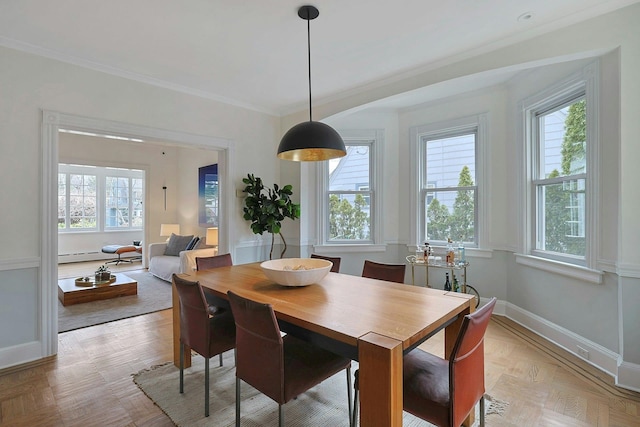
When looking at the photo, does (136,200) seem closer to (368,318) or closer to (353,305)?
(353,305)

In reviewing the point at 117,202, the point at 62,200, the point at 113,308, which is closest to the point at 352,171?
the point at 113,308

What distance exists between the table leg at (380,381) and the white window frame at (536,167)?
7.67 ft

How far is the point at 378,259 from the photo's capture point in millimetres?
4508

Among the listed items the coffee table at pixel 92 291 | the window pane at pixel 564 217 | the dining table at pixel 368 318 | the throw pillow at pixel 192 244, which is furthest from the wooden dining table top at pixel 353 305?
the throw pillow at pixel 192 244

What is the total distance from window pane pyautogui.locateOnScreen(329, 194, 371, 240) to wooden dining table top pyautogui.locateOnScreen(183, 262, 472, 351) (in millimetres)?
2167

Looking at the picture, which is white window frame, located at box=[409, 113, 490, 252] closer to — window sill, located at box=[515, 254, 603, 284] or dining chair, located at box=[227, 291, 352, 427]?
window sill, located at box=[515, 254, 603, 284]

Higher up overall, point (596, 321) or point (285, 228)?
point (285, 228)

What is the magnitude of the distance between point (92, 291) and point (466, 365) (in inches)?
193

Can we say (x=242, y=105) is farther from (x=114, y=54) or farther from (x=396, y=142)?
(x=396, y=142)

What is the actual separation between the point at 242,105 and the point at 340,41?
194cm

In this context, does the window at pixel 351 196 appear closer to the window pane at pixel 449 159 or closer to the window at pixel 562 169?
the window pane at pixel 449 159

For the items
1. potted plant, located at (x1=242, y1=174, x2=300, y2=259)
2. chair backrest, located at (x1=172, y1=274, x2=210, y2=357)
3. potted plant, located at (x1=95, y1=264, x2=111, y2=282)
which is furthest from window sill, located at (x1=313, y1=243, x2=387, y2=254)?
potted plant, located at (x1=95, y1=264, x2=111, y2=282)

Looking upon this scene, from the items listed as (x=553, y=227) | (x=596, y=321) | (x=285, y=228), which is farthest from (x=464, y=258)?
(x=285, y=228)

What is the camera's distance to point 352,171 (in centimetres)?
462
